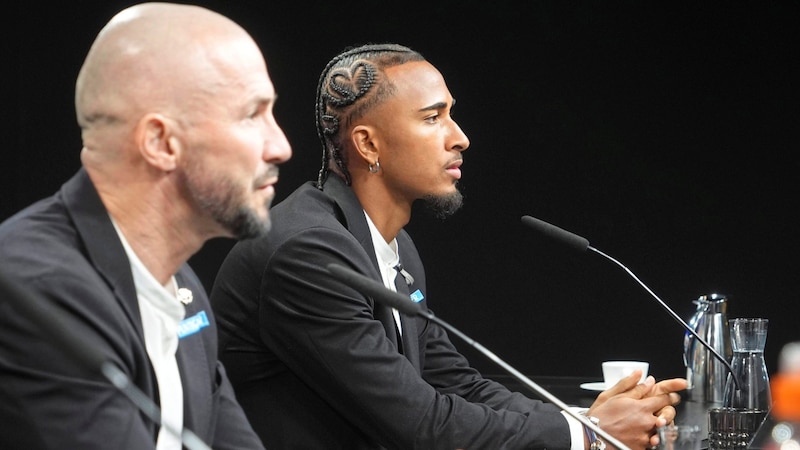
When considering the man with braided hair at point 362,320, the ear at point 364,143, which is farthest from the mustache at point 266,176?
the ear at point 364,143

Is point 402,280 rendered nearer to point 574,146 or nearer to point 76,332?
point 76,332

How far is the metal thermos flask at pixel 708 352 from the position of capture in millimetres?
3010

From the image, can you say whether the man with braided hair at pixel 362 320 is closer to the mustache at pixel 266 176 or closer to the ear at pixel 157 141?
the mustache at pixel 266 176

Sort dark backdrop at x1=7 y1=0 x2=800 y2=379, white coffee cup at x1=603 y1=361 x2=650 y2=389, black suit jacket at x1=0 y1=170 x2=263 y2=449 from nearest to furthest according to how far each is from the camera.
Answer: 1. black suit jacket at x1=0 y1=170 x2=263 y2=449
2. white coffee cup at x1=603 y1=361 x2=650 y2=389
3. dark backdrop at x1=7 y1=0 x2=800 y2=379

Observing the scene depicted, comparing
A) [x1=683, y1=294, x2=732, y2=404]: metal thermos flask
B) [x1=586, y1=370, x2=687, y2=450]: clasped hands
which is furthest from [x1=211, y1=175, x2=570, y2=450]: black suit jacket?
[x1=683, y1=294, x2=732, y2=404]: metal thermos flask

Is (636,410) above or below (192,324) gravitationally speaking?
below

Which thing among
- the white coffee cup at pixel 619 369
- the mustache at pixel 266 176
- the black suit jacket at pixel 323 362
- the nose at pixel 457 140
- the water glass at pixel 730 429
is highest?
the nose at pixel 457 140

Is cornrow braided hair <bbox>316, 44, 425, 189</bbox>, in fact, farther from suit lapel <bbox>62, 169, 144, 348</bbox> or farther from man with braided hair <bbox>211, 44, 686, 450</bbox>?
suit lapel <bbox>62, 169, 144, 348</bbox>

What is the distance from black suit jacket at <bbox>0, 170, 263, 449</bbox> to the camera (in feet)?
4.51

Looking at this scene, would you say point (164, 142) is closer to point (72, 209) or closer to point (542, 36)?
point (72, 209)

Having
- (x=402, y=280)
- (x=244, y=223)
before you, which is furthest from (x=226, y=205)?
(x=402, y=280)

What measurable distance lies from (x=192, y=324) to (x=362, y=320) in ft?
1.63

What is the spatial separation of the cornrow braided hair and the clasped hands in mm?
751

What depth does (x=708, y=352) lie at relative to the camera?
3035 millimetres
